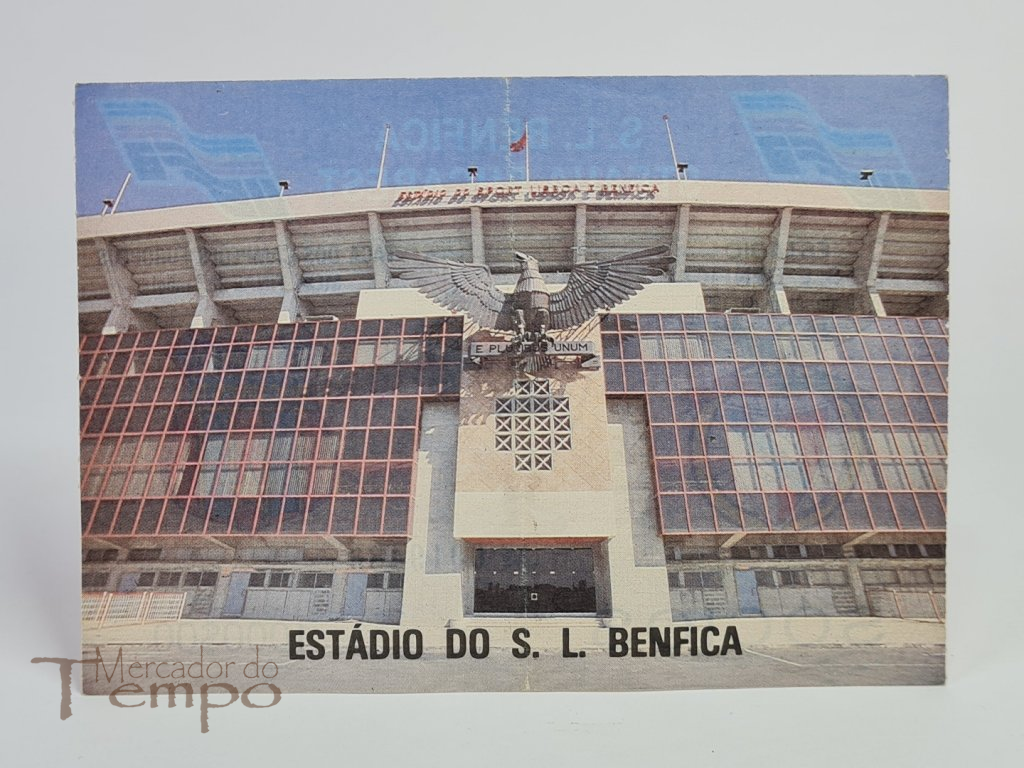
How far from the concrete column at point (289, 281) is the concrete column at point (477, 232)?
89.1 inches

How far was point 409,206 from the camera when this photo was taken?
25.7 ft

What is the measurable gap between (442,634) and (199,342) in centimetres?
454

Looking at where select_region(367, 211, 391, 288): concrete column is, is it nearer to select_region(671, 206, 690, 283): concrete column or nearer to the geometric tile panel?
the geometric tile panel

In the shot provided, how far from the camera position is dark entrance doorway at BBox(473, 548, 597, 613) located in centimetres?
712

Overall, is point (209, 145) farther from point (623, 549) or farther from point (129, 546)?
point (623, 549)

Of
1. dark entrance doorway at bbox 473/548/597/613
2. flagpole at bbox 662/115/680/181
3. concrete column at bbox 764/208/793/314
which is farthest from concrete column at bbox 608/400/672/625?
flagpole at bbox 662/115/680/181

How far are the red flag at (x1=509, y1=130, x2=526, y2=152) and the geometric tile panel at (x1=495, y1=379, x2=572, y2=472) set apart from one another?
8.62ft

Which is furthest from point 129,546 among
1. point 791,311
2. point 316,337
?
point 791,311

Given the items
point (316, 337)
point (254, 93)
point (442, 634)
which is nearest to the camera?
point (442, 634)

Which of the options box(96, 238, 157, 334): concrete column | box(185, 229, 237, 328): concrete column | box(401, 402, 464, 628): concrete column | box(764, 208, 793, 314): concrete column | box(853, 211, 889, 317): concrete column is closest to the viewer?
box(401, 402, 464, 628): concrete column

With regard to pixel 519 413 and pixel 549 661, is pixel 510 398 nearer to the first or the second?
pixel 519 413

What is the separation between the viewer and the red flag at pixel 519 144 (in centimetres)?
744

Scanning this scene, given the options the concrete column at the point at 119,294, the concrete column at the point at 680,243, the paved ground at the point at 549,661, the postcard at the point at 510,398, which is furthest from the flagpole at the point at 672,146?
the concrete column at the point at 119,294

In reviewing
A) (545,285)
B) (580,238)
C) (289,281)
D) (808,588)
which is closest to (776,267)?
(580,238)
